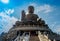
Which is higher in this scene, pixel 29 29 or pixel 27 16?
pixel 27 16

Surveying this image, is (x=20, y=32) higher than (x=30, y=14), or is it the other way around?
(x=30, y=14)

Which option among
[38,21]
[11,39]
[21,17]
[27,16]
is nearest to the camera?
[11,39]

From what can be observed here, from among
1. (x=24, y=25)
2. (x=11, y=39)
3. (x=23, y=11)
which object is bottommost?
(x=11, y=39)

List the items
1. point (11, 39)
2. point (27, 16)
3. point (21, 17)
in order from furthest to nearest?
point (21, 17)
point (27, 16)
point (11, 39)

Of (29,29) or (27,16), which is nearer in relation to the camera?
(29,29)

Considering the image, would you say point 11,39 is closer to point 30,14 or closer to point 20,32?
point 20,32

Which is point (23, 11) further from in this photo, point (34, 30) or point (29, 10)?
point (34, 30)

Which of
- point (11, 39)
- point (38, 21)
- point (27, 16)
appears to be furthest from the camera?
point (27, 16)

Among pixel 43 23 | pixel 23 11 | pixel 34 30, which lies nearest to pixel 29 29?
pixel 34 30

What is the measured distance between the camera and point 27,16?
37594 mm

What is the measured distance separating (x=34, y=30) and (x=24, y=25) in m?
2.35

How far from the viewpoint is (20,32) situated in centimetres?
3350

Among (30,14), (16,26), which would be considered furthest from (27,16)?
(16,26)

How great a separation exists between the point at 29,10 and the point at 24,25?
19.8 ft
